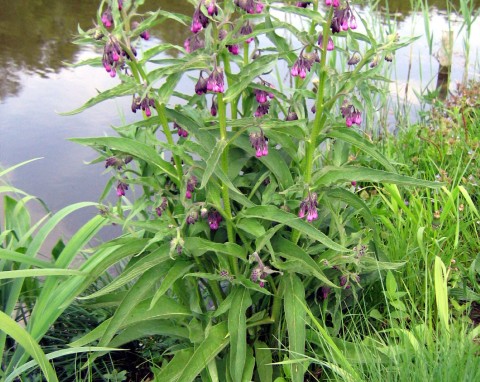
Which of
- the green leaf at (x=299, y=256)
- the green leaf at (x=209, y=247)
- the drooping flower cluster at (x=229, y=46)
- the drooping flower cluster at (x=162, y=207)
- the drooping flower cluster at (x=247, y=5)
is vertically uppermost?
the drooping flower cluster at (x=247, y=5)

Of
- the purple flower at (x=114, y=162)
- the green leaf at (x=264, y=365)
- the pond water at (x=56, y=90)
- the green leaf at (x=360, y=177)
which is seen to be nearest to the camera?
the green leaf at (x=360, y=177)

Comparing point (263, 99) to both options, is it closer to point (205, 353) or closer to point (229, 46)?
point (229, 46)

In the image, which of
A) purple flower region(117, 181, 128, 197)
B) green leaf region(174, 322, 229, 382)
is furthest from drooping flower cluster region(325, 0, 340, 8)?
green leaf region(174, 322, 229, 382)

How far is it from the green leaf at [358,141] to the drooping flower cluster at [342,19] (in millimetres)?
326

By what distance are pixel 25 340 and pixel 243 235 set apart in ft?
2.50

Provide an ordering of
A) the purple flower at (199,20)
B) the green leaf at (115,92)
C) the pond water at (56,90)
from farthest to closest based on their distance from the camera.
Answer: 1. the pond water at (56,90)
2. the green leaf at (115,92)
3. the purple flower at (199,20)

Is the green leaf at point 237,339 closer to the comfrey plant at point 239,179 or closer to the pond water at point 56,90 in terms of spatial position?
the comfrey plant at point 239,179

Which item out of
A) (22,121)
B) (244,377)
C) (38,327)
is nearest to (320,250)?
(244,377)

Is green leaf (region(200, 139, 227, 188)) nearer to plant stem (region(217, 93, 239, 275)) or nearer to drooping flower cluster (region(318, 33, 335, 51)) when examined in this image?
plant stem (region(217, 93, 239, 275))

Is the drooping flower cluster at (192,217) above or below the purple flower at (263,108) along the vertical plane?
below

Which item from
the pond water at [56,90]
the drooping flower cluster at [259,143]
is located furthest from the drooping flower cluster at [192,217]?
the pond water at [56,90]

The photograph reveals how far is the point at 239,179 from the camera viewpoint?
2.03m

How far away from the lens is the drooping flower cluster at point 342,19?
162 centimetres

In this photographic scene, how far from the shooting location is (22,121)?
468cm
